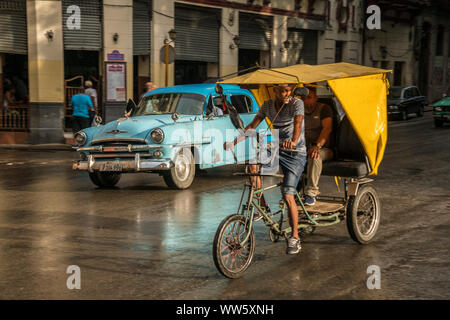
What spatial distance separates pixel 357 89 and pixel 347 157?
1134 mm

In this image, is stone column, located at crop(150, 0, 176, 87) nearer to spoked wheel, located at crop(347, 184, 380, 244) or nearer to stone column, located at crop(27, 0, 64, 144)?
stone column, located at crop(27, 0, 64, 144)

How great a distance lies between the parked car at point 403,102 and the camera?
31.8m

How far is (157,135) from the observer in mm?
11016

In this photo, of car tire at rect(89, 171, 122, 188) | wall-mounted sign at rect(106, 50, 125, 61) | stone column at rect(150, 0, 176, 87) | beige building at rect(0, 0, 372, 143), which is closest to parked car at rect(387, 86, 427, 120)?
beige building at rect(0, 0, 372, 143)

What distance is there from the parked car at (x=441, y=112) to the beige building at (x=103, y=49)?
338 inches

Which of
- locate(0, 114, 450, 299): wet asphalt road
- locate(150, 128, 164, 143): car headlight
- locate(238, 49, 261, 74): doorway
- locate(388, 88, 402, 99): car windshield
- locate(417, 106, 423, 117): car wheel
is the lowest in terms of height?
locate(0, 114, 450, 299): wet asphalt road

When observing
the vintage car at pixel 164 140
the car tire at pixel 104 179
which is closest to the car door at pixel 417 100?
the vintage car at pixel 164 140

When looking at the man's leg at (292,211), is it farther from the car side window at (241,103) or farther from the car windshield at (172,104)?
the car side window at (241,103)

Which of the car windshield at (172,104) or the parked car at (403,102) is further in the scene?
the parked car at (403,102)

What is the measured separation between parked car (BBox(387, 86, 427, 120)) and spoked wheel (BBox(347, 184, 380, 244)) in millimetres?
24972

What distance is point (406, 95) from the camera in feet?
107

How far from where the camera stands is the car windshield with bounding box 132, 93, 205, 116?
483 inches
